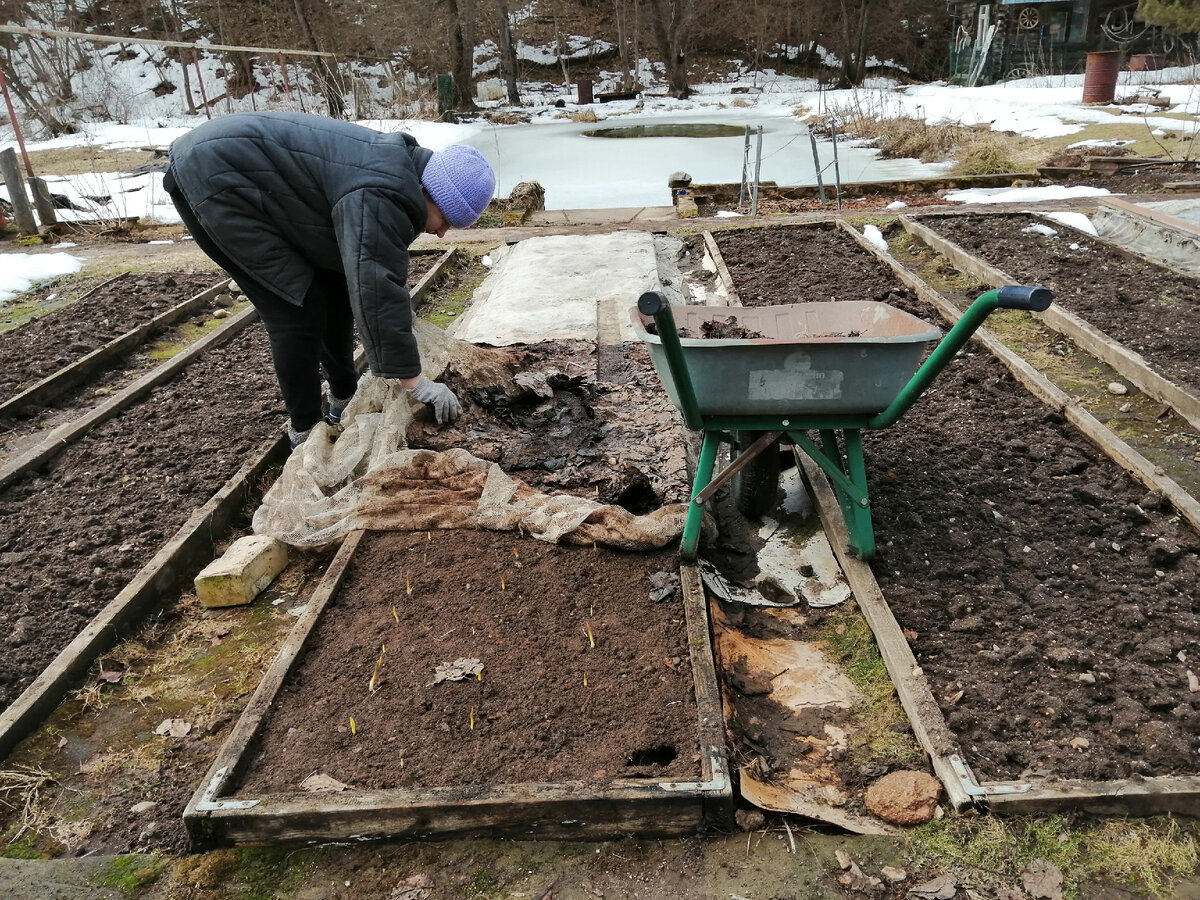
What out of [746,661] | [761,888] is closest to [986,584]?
[746,661]

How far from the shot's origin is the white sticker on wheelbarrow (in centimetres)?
277

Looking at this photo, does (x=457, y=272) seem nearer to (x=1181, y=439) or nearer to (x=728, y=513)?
(x=728, y=513)

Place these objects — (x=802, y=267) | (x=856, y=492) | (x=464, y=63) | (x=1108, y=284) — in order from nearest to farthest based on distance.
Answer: (x=856, y=492)
(x=1108, y=284)
(x=802, y=267)
(x=464, y=63)

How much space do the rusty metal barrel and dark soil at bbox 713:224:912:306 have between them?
1124 centimetres

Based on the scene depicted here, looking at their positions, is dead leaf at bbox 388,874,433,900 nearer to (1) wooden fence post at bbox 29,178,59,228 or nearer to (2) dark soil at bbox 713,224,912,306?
(2) dark soil at bbox 713,224,912,306

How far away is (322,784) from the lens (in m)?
2.15

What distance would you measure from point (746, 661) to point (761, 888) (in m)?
0.89

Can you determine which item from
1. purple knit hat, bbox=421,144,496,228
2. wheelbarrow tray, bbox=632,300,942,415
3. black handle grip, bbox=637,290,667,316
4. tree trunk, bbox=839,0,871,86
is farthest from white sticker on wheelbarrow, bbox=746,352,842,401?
tree trunk, bbox=839,0,871,86

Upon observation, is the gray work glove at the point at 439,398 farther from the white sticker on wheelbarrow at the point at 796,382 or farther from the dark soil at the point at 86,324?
the dark soil at the point at 86,324

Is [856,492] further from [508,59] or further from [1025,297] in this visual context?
[508,59]

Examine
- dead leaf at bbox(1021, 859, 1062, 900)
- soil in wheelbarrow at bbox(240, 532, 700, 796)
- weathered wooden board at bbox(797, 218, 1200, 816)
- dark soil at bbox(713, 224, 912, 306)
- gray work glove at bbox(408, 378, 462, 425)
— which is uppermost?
gray work glove at bbox(408, 378, 462, 425)

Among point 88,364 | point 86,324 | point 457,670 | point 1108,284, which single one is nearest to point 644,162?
point 1108,284

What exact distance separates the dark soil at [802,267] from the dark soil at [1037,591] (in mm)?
2041

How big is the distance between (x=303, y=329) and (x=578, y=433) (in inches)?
52.7
